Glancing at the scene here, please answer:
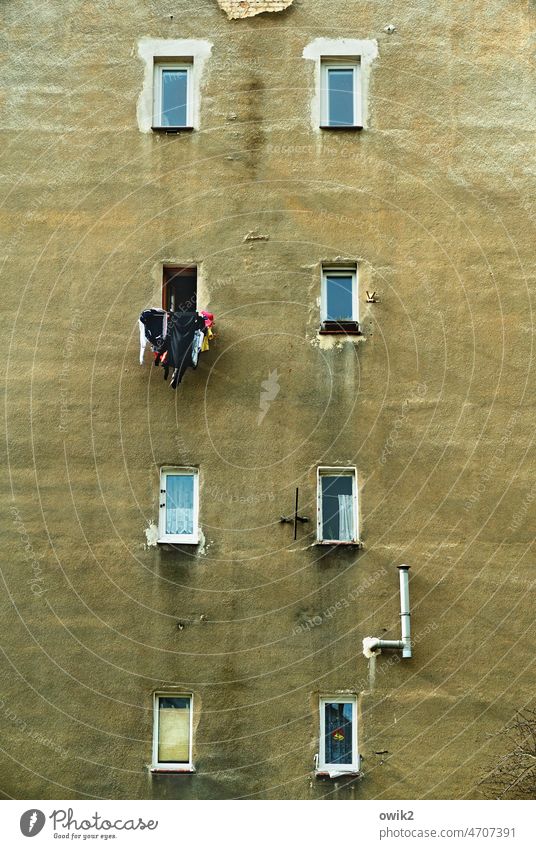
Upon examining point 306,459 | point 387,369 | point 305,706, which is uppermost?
Result: point 387,369

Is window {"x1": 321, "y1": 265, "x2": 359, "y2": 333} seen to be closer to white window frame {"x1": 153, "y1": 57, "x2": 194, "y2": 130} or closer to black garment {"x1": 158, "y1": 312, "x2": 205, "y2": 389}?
Result: black garment {"x1": 158, "y1": 312, "x2": 205, "y2": 389}

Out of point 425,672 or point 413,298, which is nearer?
point 425,672

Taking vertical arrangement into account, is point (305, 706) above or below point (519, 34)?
below

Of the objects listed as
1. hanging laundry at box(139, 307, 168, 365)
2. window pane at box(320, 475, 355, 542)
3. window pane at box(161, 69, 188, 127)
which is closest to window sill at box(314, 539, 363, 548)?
window pane at box(320, 475, 355, 542)

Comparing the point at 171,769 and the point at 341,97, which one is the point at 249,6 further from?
the point at 171,769

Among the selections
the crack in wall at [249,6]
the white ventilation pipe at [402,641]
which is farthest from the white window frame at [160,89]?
the white ventilation pipe at [402,641]

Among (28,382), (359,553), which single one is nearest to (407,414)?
(359,553)

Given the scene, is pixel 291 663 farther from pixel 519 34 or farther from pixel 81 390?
pixel 519 34
